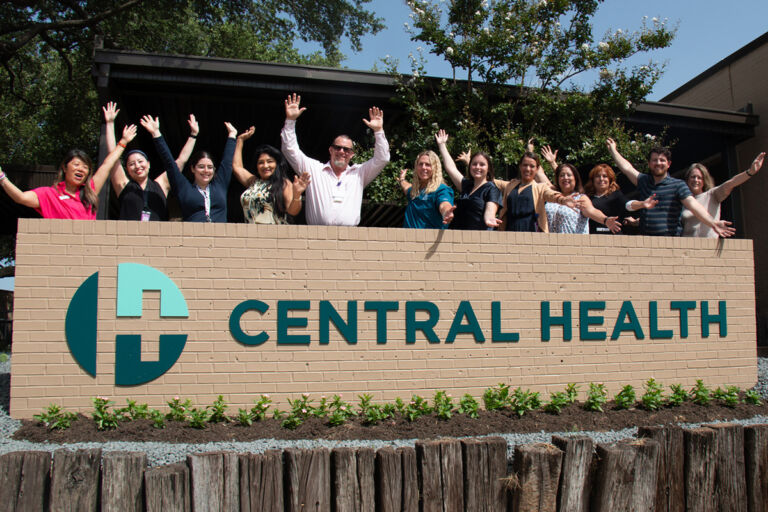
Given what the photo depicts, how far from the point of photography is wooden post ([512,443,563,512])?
2895mm

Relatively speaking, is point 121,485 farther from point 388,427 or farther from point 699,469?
point 699,469

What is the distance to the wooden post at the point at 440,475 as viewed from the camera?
Result: 281 cm

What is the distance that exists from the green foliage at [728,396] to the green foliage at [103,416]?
16.9 feet

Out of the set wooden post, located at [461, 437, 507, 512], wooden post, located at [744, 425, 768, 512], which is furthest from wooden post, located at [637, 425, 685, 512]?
wooden post, located at [461, 437, 507, 512]

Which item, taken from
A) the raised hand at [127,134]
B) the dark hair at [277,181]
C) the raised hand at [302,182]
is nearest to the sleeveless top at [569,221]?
the raised hand at [302,182]

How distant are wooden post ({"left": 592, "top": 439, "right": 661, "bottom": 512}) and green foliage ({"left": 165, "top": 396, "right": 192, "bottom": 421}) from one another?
300 cm

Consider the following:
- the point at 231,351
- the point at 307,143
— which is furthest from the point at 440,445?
the point at 307,143

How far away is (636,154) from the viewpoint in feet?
28.8

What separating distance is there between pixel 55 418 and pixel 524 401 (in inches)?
143

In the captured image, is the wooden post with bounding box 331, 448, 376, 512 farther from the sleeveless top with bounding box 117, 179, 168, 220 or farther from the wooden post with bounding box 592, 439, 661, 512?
the sleeveless top with bounding box 117, 179, 168, 220

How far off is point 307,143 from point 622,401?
27.6ft

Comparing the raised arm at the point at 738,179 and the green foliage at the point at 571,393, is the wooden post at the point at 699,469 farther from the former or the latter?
the raised arm at the point at 738,179

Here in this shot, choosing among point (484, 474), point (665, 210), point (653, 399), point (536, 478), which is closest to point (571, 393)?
point (653, 399)

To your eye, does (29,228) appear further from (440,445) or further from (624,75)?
(624,75)
